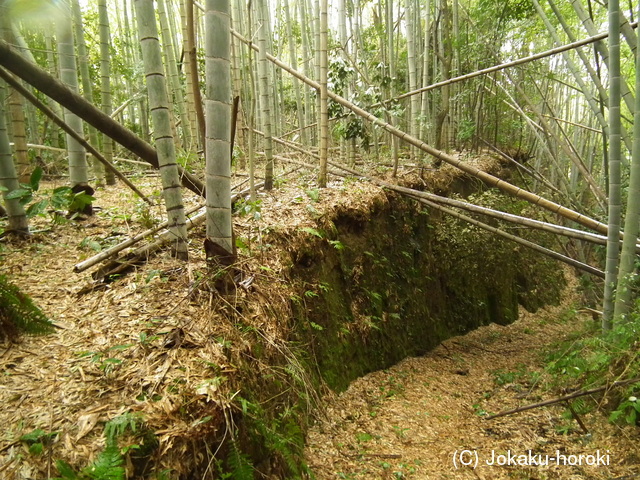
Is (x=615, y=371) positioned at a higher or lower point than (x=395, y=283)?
higher

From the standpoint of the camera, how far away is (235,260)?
2.34m

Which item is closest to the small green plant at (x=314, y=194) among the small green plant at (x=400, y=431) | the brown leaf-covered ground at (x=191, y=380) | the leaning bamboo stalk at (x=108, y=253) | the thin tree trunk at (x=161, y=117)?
the brown leaf-covered ground at (x=191, y=380)

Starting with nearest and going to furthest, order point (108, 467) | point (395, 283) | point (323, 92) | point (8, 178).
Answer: point (108, 467), point (8, 178), point (323, 92), point (395, 283)

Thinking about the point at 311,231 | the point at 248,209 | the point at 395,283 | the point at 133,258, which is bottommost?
the point at 395,283

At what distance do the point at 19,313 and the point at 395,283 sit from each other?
4323mm

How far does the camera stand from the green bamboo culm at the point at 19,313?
5.68 ft

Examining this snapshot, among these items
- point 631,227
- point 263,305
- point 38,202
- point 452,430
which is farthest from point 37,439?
point 631,227

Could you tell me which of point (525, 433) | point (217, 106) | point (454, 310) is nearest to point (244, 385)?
point (217, 106)

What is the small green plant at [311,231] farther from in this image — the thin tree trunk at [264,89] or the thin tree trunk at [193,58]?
the thin tree trunk at [193,58]

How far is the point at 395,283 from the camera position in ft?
17.7

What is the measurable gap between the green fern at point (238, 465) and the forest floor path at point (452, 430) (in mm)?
1267

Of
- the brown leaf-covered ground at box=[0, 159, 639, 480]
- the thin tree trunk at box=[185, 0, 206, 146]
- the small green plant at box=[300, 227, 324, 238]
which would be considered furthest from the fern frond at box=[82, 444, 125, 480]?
the small green plant at box=[300, 227, 324, 238]

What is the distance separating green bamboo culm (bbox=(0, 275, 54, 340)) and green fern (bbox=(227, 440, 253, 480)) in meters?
1.01

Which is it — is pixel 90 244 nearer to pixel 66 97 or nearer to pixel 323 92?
pixel 66 97
